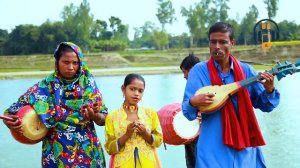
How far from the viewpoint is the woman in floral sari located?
12.4ft

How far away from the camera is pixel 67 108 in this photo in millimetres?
3805

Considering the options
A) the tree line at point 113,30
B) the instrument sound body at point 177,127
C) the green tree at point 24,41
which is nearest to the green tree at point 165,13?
the tree line at point 113,30

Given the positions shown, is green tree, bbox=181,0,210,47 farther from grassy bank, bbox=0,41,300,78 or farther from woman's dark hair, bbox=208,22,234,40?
woman's dark hair, bbox=208,22,234,40

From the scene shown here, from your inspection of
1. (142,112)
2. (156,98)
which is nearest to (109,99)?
(156,98)

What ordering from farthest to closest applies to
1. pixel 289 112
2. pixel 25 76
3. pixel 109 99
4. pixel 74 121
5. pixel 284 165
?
pixel 25 76 < pixel 109 99 < pixel 289 112 < pixel 284 165 < pixel 74 121

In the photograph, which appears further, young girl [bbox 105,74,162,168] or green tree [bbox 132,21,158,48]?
green tree [bbox 132,21,158,48]

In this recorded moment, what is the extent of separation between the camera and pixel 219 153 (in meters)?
3.29

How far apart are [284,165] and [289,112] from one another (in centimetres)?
546

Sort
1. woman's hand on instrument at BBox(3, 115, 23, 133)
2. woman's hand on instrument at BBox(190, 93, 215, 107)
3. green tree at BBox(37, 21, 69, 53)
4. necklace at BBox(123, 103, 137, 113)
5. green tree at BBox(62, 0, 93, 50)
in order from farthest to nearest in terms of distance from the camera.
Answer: green tree at BBox(62, 0, 93, 50), green tree at BBox(37, 21, 69, 53), necklace at BBox(123, 103, 137, 113), woman's hand on instrument at BBox(3, 115, 23, 133), woman's hand on instrument at BBox(190, 93, 215, 107)

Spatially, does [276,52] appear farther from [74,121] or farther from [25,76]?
[74,121]

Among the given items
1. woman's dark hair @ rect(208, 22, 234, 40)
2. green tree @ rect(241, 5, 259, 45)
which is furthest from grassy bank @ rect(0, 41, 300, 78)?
woman's dark hair @ rect(208, 22, 234, 40)

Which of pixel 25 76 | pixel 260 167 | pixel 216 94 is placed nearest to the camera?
pixel 216 94

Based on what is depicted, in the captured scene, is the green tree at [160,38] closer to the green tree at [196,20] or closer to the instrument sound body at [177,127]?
the green tree at [196,20]

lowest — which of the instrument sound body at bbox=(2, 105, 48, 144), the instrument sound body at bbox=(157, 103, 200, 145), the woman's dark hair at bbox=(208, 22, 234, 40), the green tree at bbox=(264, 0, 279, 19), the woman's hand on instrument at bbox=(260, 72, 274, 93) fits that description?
the instrument sound body at bbox=(157, 103, 200, 145)
